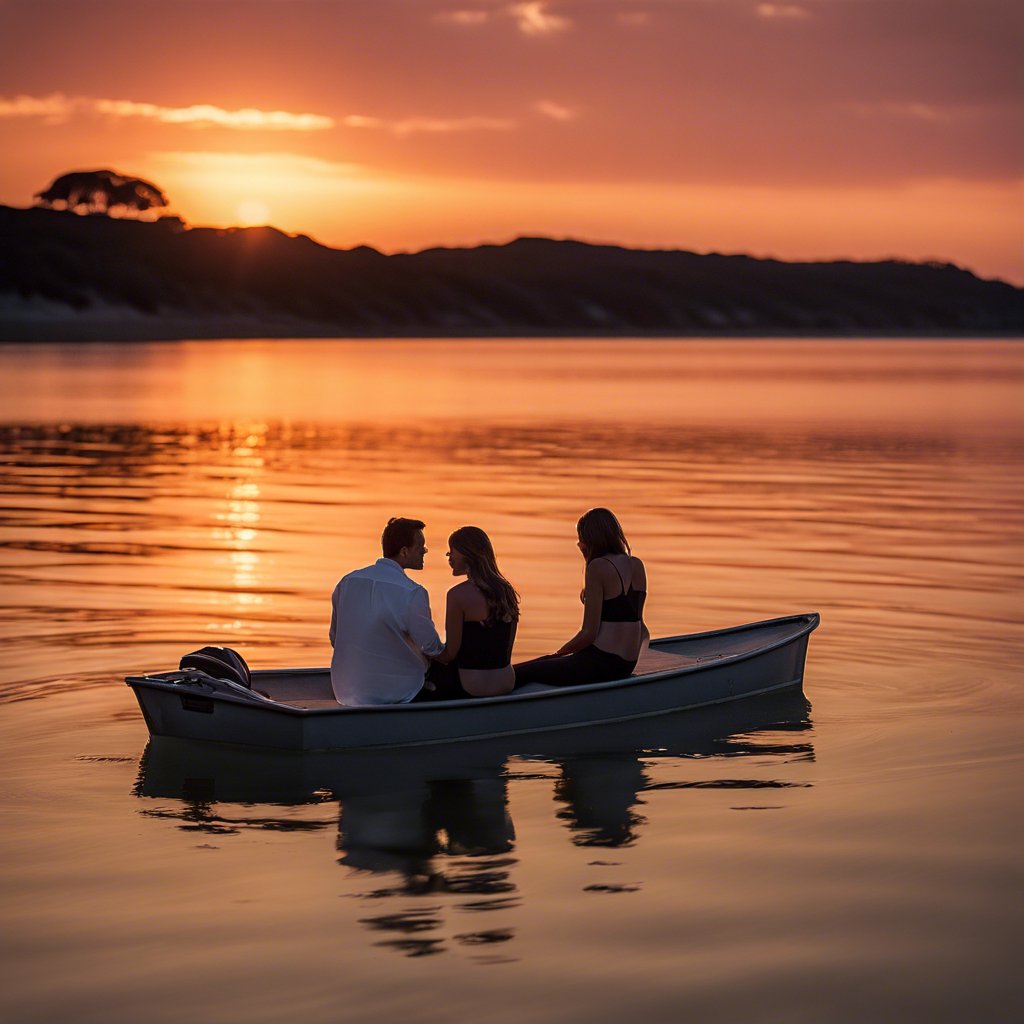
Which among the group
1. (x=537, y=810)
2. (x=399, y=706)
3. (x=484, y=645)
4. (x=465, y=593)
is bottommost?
(x=537, y=810)

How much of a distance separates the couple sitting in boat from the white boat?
209mm

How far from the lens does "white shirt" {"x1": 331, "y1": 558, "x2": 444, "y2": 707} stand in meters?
11.2

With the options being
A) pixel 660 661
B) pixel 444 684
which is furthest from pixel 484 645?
pixel 660 661

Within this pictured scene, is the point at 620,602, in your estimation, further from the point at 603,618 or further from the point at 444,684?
the point at 444,684

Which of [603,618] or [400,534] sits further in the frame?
[603,618]

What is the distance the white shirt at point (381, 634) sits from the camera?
11.2 m

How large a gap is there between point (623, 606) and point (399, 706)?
74.3 inches

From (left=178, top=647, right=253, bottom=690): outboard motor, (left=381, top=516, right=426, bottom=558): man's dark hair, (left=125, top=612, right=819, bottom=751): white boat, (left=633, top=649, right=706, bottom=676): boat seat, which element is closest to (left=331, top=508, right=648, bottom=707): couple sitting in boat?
(left=381, top=516, right=426, bottom=558): man's dark hair

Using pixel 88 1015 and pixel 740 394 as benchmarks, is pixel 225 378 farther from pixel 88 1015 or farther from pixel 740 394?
pixel 88 1015

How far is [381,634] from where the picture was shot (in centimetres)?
1127

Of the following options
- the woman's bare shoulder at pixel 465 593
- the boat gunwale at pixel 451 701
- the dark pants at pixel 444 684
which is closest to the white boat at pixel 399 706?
the boat gunwale at pixel 451 701

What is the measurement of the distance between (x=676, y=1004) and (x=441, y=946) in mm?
1204

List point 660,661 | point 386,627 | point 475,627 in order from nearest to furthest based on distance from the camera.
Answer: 1. point 386,627
2. point 475,627
3. point 660,661

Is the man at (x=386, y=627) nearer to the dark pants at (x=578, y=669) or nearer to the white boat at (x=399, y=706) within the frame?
the white boat at (x=399, y=706)
